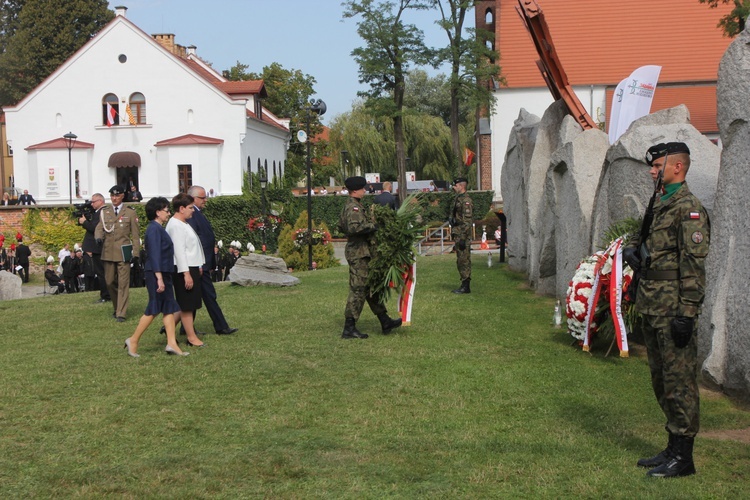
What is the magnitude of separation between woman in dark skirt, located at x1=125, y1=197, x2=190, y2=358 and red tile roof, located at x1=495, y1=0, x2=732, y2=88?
138 ft

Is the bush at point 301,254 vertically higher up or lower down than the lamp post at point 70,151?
lower down

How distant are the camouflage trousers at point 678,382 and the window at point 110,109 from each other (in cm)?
5124

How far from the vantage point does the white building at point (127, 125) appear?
174ft

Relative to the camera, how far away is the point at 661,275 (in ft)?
20.6

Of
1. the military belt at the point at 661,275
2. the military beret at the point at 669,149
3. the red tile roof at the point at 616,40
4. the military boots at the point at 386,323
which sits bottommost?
the military boots at the point at 386,323

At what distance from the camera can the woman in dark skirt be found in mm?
10695

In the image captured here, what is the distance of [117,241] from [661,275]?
9.85m

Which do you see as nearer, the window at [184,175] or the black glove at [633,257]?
the black glove at [633,257]

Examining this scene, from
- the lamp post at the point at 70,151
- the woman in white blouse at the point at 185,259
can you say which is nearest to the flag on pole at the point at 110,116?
the lamp post at the point at 70,151

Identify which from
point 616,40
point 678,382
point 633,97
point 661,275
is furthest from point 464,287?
point 616,40

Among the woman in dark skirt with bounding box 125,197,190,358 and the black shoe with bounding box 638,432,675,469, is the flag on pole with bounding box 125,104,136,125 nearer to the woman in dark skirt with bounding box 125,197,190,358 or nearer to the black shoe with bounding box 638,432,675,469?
the woman in dark skirt with bounding box 125,197,190,358

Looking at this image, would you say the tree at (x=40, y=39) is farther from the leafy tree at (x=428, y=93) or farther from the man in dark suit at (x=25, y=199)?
the leafy tree at (x=428, y=93)

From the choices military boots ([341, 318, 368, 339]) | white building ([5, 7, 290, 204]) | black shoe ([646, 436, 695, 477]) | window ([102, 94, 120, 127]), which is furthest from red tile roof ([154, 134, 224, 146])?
black shoe ([646, 436, 695, 477])

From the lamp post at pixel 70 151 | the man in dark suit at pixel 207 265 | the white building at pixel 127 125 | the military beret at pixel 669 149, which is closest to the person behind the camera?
the military beret at pixel 669 149
